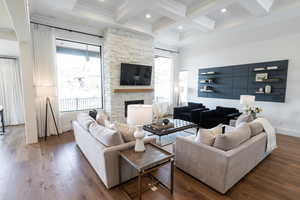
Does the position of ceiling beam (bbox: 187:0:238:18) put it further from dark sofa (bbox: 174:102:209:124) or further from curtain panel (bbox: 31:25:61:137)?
curtain panel (bbox: 31:25:61:137)

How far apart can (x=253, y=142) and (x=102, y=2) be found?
4646 mm

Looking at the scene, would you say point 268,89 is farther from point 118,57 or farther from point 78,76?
point 78,76

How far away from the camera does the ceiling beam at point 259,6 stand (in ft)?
10.9

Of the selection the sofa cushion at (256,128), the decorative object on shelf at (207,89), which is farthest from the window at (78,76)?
the sofa cushion at (256,128)

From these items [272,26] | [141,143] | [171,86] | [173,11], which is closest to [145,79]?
[171,86]

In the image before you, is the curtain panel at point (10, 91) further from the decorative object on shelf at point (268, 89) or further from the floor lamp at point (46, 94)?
the decorative object on shelf at point (268, 89)

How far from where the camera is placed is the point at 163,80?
7.08m

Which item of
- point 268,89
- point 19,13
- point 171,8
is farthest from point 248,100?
point 19,13

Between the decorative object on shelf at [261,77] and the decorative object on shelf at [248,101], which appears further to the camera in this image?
the decorative object on shelf at [261,77]

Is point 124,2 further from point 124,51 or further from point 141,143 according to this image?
point 141,143

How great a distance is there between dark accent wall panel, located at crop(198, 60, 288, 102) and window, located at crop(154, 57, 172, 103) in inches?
58.0

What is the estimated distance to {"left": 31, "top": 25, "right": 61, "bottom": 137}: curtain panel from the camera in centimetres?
385

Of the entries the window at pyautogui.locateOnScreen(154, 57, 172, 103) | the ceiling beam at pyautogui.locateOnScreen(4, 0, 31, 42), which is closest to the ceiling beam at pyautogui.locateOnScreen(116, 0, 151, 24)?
the ceiling beam at pyautogui.locateOnScreen(4, 0, 31, 42)

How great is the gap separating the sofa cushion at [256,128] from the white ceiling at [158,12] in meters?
2.73
